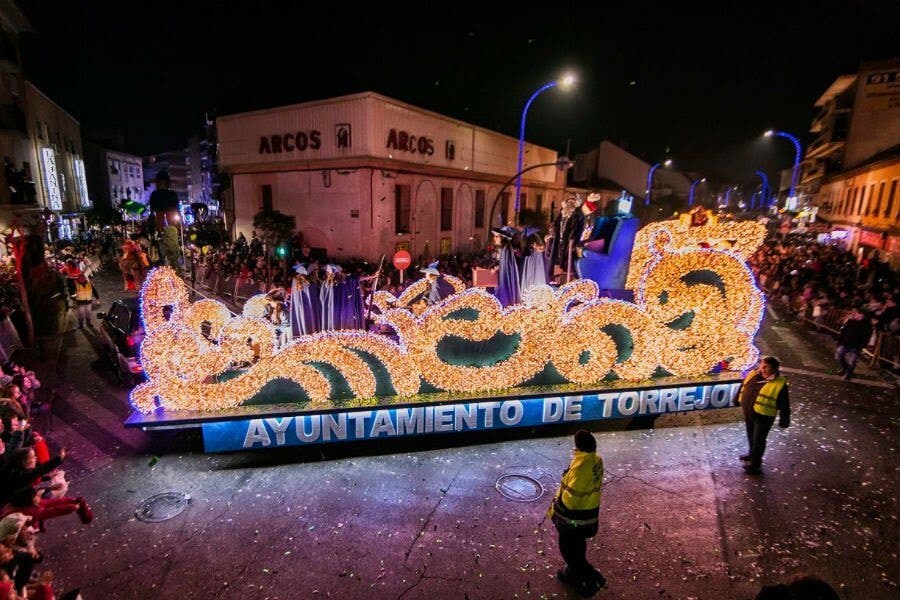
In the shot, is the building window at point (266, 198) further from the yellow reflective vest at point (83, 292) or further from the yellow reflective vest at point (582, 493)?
the yellow reflective vest at point (582, 493)

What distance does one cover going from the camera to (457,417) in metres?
7.30

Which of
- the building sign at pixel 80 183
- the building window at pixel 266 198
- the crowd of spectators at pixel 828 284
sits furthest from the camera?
the building sign at pixel 80 183

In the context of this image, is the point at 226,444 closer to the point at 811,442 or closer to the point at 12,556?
the point at 12,556

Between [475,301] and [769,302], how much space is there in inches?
678

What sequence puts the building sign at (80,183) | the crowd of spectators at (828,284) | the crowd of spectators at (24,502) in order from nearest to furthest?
the crowd of spectators at (24,502) → the crowd of spectators at (828,284) → the building sign at (80,183)

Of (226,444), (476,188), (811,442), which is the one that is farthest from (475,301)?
(476,188)

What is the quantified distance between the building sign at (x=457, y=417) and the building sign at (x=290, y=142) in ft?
68.4

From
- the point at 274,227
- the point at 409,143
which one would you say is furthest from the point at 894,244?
the point at 274,227

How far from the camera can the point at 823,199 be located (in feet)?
128

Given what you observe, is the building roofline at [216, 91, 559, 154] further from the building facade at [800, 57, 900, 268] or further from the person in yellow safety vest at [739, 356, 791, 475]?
the building facade at [800, 57, 900, 268]

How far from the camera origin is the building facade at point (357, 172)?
23.9 metres

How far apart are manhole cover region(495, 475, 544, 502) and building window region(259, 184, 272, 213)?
24.7 metres

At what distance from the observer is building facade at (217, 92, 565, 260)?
23875 millimetres

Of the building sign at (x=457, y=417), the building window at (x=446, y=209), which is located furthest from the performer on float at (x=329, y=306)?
the building window at (x=446, y=209)
